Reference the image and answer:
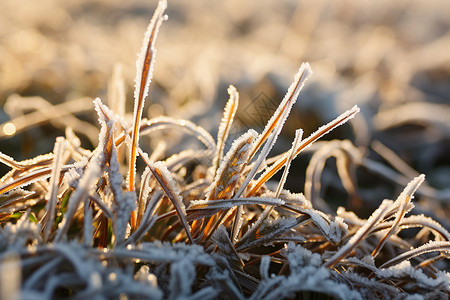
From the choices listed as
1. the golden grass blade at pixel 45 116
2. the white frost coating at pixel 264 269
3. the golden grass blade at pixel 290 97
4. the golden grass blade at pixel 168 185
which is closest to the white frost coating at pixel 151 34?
the golden grass blade at pixel 168 185

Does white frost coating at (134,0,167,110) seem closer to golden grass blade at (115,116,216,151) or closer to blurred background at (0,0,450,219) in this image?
golden grass blade at (115,116,216,151)

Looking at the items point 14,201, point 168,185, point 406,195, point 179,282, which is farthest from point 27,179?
point 406,195

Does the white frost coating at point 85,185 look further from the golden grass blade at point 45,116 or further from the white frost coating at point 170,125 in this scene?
the golden grass blade at point 45,116

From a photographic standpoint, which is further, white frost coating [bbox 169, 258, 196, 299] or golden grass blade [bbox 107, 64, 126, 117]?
golden grass blade [bbox 107, 64, 126, 117]

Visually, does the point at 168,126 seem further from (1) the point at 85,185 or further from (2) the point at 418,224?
(2) the point at 418,224

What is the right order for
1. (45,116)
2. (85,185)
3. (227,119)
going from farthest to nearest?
1. (45,116)
2. (227,119)
3. (85,185)

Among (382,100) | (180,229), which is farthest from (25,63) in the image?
(382,100)

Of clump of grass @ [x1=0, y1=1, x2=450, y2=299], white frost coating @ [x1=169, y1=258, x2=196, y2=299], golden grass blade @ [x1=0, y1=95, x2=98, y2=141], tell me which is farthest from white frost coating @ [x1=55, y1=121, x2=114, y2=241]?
golden grass blade @ [x1=0, y1=95, x2=98, y2=141]

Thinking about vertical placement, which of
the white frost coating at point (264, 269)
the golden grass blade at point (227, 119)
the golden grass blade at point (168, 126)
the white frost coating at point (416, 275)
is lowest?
the white frost coating at point (416, 275)
